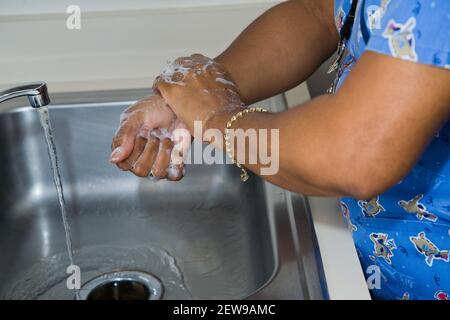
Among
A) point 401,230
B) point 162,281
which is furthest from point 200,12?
point 401,230

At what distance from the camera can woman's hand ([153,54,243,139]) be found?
715 mm

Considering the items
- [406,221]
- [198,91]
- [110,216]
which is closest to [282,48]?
[198,91]

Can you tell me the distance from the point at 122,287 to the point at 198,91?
0.36 m

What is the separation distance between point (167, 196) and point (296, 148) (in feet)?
1.74

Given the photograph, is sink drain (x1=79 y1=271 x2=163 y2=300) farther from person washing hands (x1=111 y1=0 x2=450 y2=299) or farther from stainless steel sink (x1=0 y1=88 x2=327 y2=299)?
person washing hands (x1=111 y1=0 x2=450 y2=299)

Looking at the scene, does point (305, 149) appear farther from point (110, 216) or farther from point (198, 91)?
point (110, 216)

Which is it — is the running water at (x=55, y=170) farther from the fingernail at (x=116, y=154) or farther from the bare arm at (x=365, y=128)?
the bare arm at (x=365, y=128)

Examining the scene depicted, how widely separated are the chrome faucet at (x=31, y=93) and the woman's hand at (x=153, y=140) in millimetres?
106

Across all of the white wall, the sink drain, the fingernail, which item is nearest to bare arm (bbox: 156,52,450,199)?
the fingernail

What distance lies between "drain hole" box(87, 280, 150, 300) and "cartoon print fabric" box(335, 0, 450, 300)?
0.33 metres

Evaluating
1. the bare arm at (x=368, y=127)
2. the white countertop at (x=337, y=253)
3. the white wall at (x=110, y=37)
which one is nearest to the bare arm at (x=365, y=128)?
the bare arm at (x=368, y=127)

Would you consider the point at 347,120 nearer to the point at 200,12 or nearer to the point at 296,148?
the point at 296,148

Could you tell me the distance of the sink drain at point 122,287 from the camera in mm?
924

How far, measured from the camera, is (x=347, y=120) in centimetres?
54
